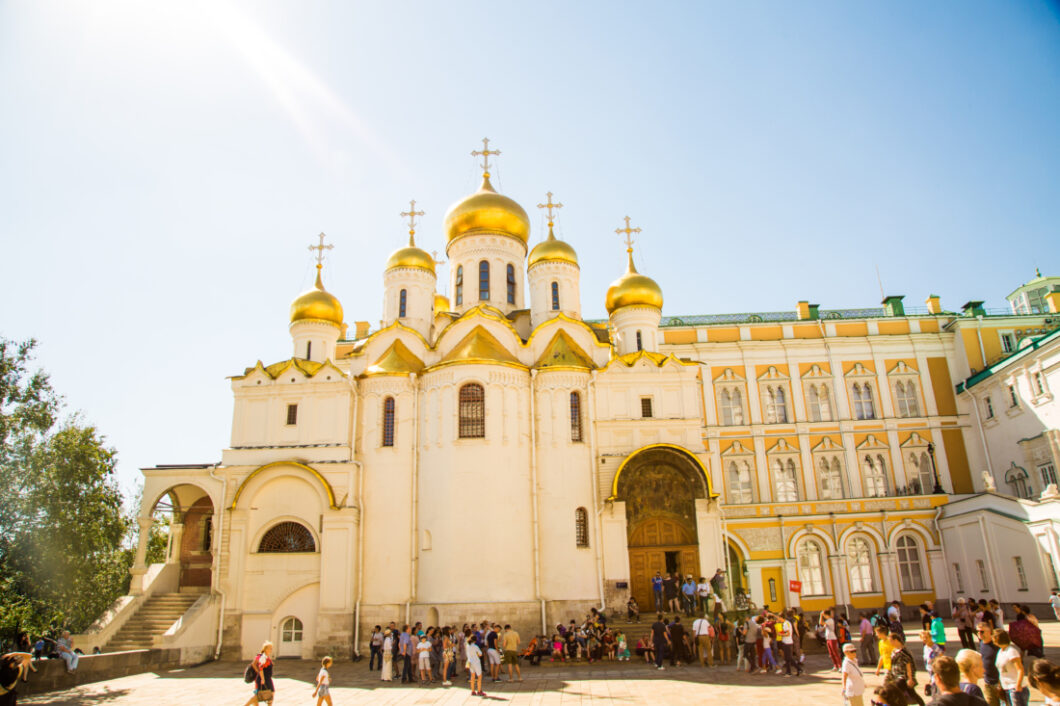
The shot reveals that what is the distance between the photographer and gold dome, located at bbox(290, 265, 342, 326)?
2656cm

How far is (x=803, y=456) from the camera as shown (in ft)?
99.1

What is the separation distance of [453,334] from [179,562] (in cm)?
1246

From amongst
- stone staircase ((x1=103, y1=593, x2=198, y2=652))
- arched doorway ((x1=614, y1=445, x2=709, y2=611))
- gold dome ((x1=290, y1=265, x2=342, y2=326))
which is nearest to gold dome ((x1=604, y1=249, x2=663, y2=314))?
arched doorway ((x1=614, y1=445, x2=709, y2=611))

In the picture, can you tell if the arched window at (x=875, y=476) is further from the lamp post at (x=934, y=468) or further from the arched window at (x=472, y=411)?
the arched window at (x=472, y=411)

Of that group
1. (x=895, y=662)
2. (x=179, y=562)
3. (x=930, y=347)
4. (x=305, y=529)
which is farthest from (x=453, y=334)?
(x=930, y=347)

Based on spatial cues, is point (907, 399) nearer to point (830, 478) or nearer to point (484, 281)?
point (830, 478)

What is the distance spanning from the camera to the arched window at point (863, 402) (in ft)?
102

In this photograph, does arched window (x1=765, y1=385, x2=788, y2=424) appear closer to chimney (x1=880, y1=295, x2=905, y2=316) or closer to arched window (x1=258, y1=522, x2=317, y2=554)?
chimney (x1=880, y1=295, x2=905, y2=316)

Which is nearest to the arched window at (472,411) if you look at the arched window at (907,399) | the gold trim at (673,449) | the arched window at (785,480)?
the gold trim at (673,449)

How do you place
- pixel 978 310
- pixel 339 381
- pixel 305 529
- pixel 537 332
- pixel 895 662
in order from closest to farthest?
pixel 895 662 → pixel 305 529 → pixel 339 381 → pixel 537 332 → pixel 978 310

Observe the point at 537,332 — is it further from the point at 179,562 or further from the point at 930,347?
the point at 930,347

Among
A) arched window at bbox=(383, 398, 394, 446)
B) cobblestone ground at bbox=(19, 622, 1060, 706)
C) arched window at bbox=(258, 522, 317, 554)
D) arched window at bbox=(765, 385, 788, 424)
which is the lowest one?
cobblestone ground at bbox=(19, 622, 1060, 706)

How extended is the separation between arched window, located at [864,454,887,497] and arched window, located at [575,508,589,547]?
545 inches

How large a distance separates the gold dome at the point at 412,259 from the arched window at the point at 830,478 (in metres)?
18.2
